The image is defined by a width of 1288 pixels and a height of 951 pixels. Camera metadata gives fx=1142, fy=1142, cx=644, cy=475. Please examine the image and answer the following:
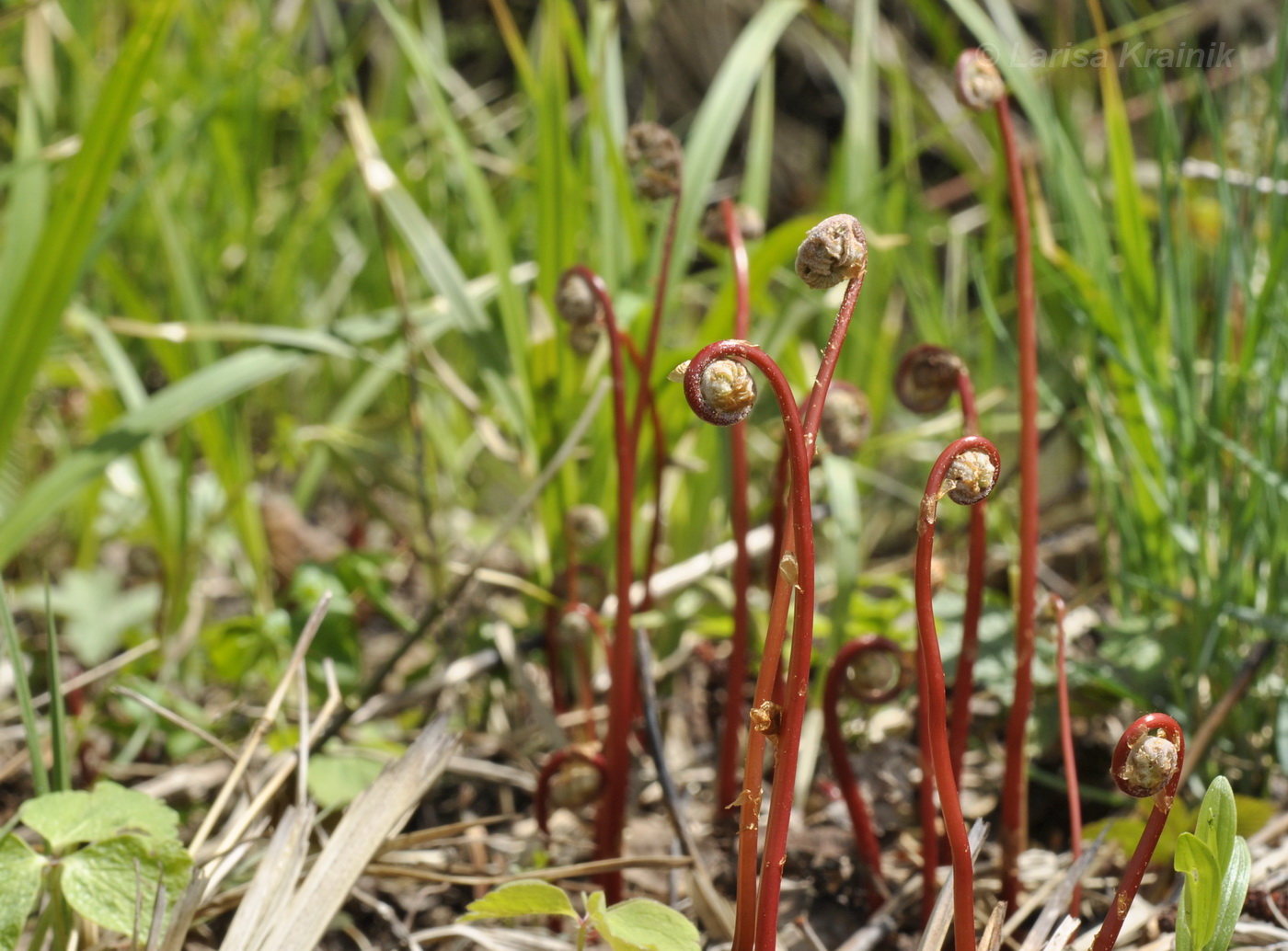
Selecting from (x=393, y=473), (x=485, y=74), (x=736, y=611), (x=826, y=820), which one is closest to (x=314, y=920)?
(x=736, y=611)

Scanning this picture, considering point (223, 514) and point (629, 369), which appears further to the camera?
point (223, 514)

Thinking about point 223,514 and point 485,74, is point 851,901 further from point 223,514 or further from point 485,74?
point 485,74

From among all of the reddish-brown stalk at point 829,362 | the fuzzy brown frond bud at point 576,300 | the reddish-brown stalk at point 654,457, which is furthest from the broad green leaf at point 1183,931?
the fuzzy brown frond bud at point 576,300

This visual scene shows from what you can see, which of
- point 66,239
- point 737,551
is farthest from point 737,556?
point 66,239

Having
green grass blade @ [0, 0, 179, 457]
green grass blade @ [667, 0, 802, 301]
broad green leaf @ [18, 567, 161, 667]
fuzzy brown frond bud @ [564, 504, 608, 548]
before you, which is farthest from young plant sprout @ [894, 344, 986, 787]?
broad green leaf @ [18, 567, 161, 667]

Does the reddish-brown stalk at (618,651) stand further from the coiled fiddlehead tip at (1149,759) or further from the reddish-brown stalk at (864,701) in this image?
the coiled fiddlehead tip at (1149,759)

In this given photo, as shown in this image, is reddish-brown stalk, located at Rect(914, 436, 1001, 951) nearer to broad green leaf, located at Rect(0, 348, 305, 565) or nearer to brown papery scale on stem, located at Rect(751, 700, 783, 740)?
brown papery scale on stem, located at Rect(751, 700, 783, 740)
